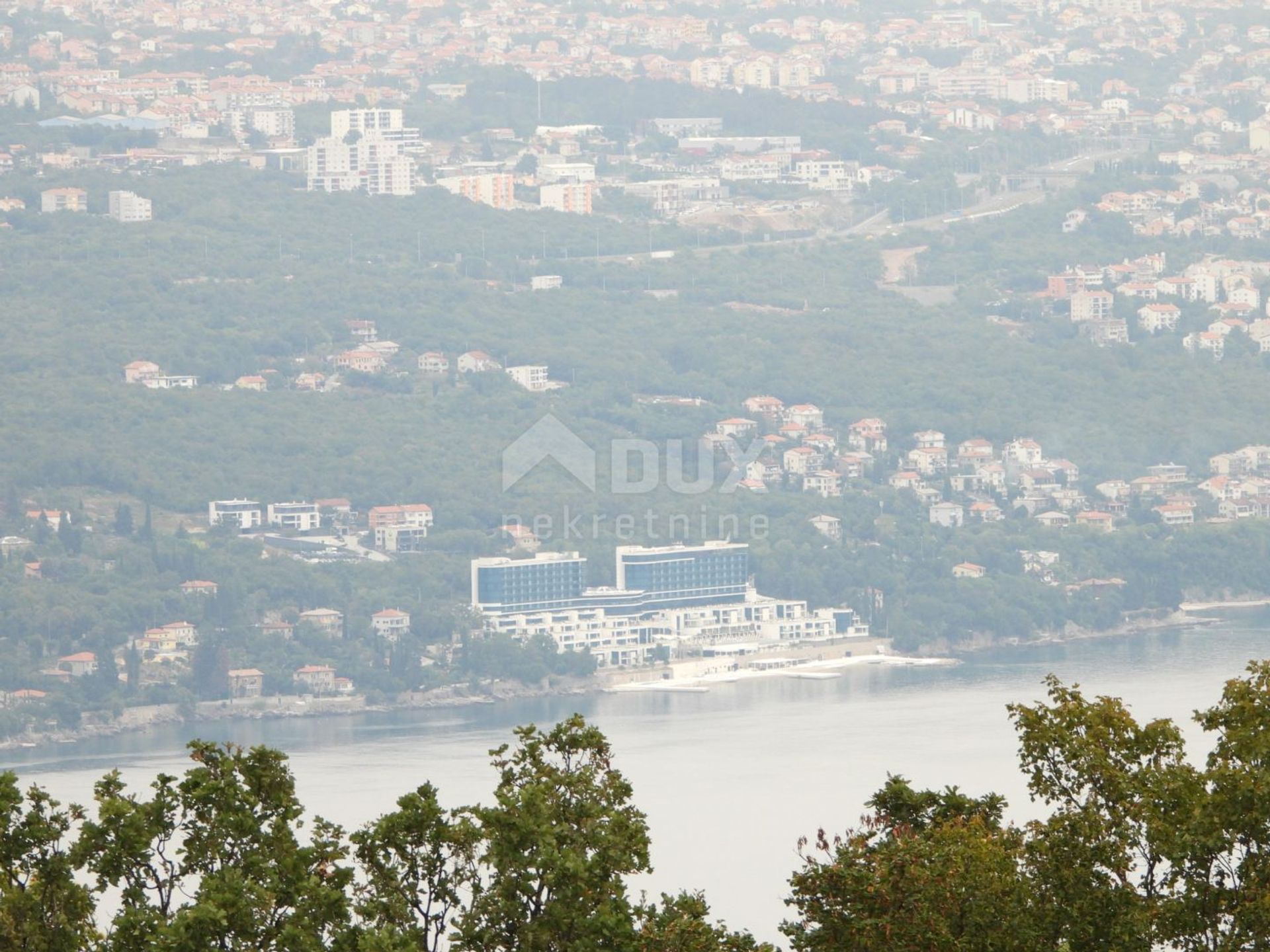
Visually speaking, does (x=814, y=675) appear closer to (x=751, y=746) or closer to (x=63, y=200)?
(x=751, y=746)

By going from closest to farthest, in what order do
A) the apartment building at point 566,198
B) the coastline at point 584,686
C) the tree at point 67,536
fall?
the coastline at point 584,686
the tree at point 67,536
the apartment building at point 566,198

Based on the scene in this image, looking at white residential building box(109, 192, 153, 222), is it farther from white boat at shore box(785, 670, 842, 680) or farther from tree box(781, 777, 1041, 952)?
tree box(781, 777, 1041, 952)

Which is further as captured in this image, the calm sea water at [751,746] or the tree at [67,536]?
the tree at [67,536]

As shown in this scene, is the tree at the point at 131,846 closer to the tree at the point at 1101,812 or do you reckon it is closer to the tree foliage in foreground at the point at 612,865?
the tree foliage in foreground at the point at 612,865

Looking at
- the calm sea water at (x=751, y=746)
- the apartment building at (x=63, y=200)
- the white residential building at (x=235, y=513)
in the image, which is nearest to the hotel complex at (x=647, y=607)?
the calm sea water at (x=751, y=746)

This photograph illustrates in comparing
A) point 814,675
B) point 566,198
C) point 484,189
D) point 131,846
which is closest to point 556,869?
point 131,846

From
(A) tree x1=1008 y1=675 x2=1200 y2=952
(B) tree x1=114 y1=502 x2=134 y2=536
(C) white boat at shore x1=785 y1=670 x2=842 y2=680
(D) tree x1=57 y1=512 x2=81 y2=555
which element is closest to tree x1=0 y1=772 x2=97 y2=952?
(A) tree x1=1008 y1=675 x2=1200 y2=952
